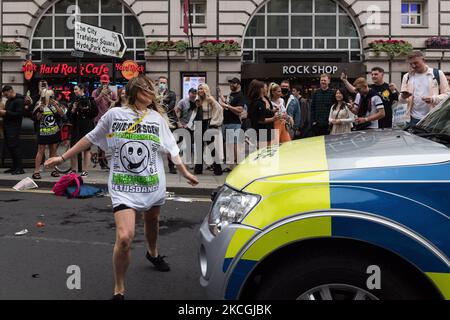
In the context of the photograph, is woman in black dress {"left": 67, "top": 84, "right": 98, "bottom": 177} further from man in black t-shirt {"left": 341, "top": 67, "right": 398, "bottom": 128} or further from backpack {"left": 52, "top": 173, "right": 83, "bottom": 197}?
man in black t-shirt {"left": 341, "top": 67, "right": 398, "bottom": 128}

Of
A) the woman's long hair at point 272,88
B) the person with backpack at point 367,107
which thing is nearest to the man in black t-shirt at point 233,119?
the woman's long hair at point 272,88

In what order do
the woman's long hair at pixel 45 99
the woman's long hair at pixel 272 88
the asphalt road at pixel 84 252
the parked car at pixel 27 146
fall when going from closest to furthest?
the asphalt road at pixel 84 252
the woman's long hair at pixel 272 88
the woman's long hair at pixel 45 99
the parked car at pixel 27 146

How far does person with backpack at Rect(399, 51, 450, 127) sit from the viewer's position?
25.2ft

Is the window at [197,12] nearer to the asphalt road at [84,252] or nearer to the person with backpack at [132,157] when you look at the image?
the asphalt road at [84,252]

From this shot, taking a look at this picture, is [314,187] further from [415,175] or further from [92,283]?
[92,283]

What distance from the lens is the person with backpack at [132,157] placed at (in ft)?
12.6

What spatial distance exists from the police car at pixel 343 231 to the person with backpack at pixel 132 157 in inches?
51.0

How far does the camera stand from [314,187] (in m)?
2.52

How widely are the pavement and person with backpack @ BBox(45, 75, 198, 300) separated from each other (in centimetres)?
470

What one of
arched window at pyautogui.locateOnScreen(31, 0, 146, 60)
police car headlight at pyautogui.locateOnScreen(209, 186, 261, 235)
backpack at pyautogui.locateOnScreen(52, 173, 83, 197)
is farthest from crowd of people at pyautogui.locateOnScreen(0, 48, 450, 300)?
arched window at pyautogui.locateOnScreen(31, 0, 146, 60)

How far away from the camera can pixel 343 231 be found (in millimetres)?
2439

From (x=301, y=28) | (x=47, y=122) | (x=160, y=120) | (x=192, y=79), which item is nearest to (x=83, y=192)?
(x=47, y=122)

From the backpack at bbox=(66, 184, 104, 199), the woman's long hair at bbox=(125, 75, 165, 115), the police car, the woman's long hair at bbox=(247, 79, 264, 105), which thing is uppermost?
the woman's long hair at bbox=(247, 79, 264, 105)
